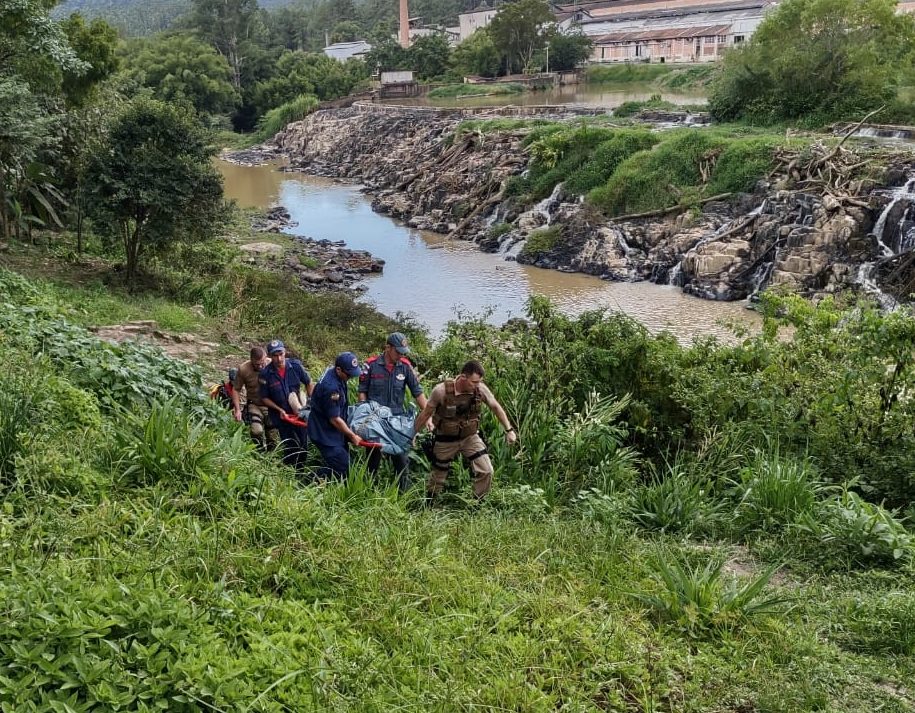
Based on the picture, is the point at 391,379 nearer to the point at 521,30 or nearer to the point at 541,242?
the point at 541,242

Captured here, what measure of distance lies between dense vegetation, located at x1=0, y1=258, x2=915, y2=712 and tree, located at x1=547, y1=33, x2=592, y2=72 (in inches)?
2116

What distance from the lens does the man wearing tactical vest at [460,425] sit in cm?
606

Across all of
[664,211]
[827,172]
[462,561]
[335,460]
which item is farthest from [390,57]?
[462,561]

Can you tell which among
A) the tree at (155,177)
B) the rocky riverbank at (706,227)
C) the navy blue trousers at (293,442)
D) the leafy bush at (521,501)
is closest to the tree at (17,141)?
the tree at (155,177)

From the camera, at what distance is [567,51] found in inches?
2221

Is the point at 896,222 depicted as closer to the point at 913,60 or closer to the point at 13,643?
the point at 913,60

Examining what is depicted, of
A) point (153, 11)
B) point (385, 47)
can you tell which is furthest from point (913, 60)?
point (153, 11)

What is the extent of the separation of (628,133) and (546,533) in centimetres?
2593

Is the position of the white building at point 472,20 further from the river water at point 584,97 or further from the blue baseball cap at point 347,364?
the blue baseball cap at point 347,364

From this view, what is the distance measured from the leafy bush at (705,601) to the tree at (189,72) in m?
53.3

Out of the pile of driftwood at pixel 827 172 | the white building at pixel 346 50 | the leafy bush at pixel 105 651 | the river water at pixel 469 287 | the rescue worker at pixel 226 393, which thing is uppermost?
the white building at pixel 346 50

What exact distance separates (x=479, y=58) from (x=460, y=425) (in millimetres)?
56410

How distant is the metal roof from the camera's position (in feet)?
193

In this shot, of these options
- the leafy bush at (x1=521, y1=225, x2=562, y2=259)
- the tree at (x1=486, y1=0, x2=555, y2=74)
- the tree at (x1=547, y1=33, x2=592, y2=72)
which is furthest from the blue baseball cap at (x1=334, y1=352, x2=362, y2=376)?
the tree at (x1=547, y1=33, x2=592, y2=72)
